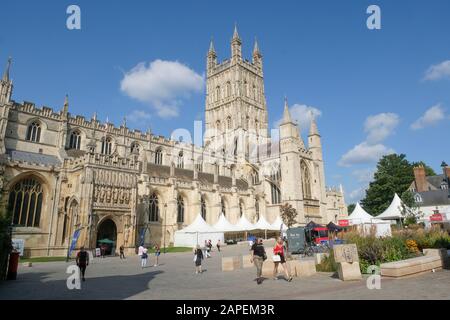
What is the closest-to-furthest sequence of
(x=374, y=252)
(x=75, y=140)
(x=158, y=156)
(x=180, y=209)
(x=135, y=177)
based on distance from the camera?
(x=374, y=252) < (x=135, y=177) < (x=75, y=140) < (x=180, y=209) < (x=158, y=156)

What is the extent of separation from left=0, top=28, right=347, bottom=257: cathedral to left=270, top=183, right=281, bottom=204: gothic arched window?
175 mm

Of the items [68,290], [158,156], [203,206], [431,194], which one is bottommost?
[68,290]

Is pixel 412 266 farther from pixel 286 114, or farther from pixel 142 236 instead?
pixel 286 114

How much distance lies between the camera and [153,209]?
36.8 metres

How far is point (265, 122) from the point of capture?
7806cm

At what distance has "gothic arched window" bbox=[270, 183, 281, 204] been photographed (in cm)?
5358

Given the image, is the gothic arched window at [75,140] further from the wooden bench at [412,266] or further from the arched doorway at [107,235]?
the wooden bench at [412,266]

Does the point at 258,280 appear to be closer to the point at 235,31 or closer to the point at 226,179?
the point at 226,179

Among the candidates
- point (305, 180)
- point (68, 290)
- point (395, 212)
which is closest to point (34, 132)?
point (68, 290)

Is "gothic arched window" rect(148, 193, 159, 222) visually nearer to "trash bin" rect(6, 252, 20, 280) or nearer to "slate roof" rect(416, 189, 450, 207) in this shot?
"trash bin" rect(6, 252, 20, 280)

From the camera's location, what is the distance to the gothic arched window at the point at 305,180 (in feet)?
177

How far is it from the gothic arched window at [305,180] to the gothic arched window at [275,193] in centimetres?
437

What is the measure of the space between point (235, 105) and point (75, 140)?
4073cm

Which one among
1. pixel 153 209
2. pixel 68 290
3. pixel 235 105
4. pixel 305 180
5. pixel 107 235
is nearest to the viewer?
pixel 68 290
